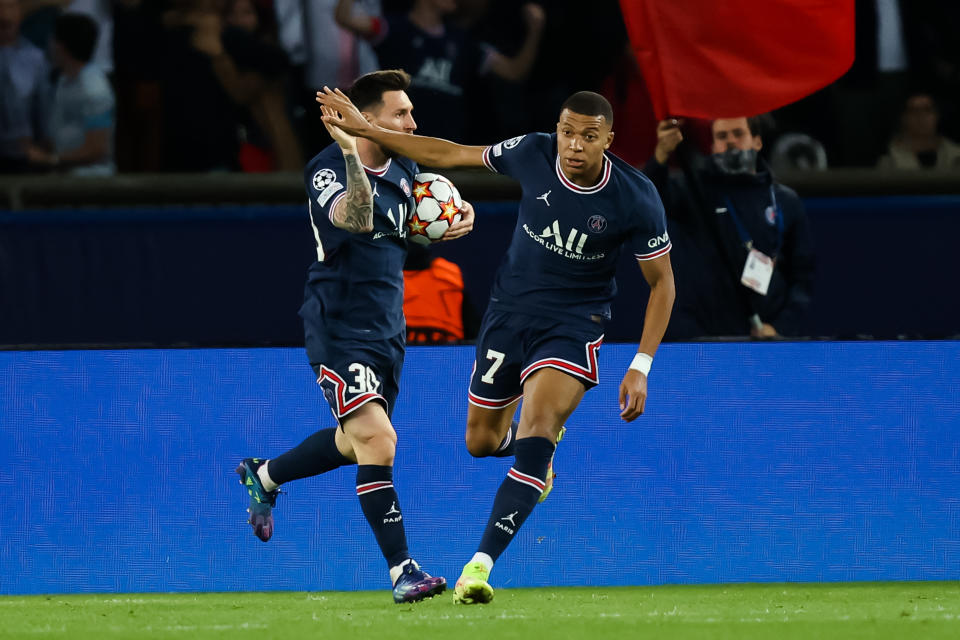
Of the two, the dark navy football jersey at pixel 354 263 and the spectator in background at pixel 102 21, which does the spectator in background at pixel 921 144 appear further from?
the spectator in background at pixel 102 21

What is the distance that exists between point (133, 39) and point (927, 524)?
5.24m

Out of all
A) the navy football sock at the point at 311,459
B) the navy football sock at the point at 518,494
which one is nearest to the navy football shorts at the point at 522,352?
the navy football sock at the point at 518,494

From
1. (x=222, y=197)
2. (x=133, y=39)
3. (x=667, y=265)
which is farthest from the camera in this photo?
(x=133, y=39)

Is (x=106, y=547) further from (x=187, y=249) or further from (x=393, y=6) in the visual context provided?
(x=393, y=6)

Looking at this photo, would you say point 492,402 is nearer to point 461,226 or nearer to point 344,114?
point 461,226

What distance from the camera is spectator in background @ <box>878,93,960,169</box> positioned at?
8898mm

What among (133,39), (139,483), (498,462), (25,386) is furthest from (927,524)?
(133,39)

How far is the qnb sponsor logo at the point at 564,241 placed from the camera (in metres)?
5.86

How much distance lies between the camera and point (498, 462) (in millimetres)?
6754

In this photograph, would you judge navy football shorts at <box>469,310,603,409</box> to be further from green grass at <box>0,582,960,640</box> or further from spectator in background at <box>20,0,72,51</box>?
spectator in background at <box>20,0,72,51</box>

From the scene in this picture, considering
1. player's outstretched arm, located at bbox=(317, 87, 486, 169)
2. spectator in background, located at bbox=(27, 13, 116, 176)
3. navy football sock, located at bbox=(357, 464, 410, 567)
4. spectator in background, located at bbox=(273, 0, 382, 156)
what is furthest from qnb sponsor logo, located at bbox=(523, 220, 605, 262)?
spectator in background, located at bbox=(27, 13, 116, 176)

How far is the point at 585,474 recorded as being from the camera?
6.76 m

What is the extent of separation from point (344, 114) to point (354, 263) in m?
0.59

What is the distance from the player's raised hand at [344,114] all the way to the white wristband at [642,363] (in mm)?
1325
